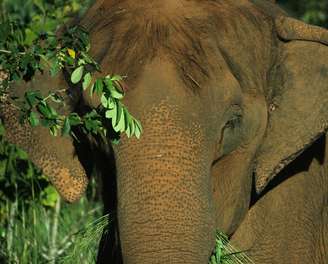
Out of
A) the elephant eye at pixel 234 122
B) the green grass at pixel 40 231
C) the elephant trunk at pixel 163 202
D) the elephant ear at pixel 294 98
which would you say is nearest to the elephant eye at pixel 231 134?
the elephant eye at pixel 234 122

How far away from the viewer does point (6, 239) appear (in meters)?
7.76

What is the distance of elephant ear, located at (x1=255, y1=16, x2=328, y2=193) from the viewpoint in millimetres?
6121

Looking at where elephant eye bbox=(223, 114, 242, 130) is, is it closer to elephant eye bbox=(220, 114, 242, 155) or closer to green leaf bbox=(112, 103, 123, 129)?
elephant eye bbox=(220, 114, 242, 155)

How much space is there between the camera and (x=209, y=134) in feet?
18.4

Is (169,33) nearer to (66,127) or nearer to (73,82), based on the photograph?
(73,82)

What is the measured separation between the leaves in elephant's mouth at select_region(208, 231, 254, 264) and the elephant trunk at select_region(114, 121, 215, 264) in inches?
13.8

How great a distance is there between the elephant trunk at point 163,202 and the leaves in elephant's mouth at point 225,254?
0.35 metres

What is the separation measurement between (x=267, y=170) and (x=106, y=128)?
977mm

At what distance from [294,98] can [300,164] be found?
415mm

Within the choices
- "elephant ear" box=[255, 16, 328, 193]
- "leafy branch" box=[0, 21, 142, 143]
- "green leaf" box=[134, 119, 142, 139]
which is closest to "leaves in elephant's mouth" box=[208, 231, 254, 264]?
"elephant ear" box=[255, 16, 328, 193]

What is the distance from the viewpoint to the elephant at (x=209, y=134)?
17.1ft

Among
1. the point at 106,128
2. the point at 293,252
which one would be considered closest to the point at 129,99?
the point at 106,128

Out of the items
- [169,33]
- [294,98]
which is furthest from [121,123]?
[294,98]

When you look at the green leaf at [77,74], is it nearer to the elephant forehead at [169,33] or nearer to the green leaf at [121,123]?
the green leaf at [121,123]
